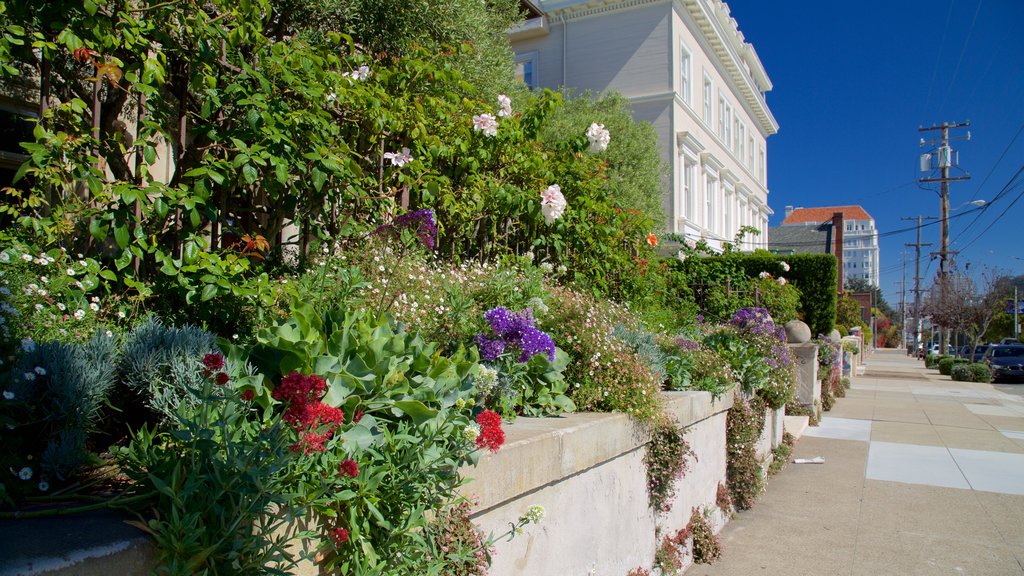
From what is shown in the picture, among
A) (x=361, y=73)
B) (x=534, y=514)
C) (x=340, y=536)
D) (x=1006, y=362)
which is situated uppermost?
Answer: (x=361, y=73)

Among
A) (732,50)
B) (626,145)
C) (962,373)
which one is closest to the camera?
(626,145)

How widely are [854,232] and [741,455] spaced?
13938cm

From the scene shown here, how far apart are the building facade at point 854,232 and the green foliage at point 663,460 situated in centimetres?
6592

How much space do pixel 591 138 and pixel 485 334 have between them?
3.10m

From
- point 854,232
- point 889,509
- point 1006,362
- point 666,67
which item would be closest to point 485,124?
point 889,509

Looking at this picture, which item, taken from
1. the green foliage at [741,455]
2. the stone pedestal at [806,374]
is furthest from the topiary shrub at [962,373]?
the green foliage at [741,455]

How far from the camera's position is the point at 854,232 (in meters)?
129

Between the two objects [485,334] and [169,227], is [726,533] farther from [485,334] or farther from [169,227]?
[169,227]

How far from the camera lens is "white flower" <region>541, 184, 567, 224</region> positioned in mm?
5176

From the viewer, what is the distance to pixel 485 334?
3.19 metres

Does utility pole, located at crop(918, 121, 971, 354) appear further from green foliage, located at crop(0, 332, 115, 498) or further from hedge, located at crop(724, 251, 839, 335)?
green foliage, located at crop(0, 332, 115, 498)

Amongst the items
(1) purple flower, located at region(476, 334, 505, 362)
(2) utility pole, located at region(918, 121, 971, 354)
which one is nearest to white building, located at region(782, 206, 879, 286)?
(2) utility pole, located at region(918, 121, 971, 354)

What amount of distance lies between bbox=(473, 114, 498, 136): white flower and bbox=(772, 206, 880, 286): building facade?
6540cm

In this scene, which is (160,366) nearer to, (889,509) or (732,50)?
(889,509)
